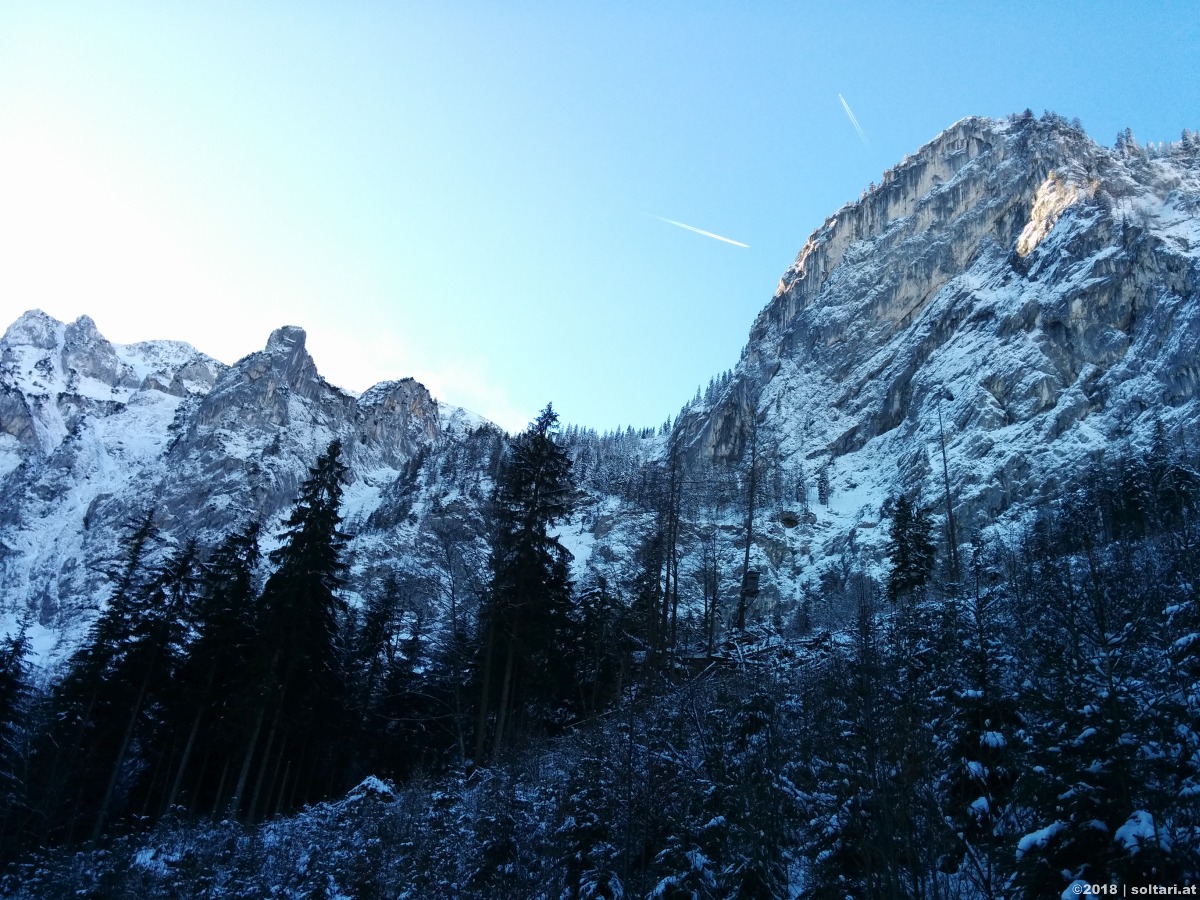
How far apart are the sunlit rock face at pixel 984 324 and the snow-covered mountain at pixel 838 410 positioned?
44 centimetres

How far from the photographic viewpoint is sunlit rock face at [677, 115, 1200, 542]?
92812 mm

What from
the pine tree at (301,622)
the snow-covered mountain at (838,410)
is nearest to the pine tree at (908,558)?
the pine tree at (301,622)

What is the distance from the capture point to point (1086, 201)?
122 m

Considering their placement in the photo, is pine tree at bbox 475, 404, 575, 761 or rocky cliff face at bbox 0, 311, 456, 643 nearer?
pine tree at bbox 475, 404, 575, 761

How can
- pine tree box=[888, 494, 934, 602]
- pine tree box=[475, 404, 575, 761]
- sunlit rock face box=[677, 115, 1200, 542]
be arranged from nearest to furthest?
pine tree box=[475, 404, 575, 761]
pine tree box=[888, 494, 934, 602]
sunlit rock face box=[677, 115, 1200, 542]

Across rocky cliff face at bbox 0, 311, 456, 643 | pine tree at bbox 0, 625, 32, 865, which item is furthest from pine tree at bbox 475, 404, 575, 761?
rocky cliff face at bbox 0, 311, 456, 643

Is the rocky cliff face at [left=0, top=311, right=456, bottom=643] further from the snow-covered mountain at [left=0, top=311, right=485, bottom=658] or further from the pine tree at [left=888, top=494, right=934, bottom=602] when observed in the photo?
the pine tree at [left=888, top=494, right=934, bottom=602]

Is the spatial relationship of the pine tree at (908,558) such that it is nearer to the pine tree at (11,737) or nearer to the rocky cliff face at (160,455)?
the pine tree at (11,737)

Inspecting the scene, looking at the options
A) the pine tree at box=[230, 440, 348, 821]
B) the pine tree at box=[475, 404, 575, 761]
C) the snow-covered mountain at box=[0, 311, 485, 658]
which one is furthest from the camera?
the snow-covered mountain at box=[0, 311, 485, 658]

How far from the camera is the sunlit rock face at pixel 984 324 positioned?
92.8 metres

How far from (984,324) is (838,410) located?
28710mm

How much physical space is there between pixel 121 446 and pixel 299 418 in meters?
37.0

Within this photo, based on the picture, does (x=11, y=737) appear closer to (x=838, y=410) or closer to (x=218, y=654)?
(x=218, y=654)

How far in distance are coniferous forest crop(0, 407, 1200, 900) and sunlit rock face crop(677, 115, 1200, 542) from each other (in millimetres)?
53409
